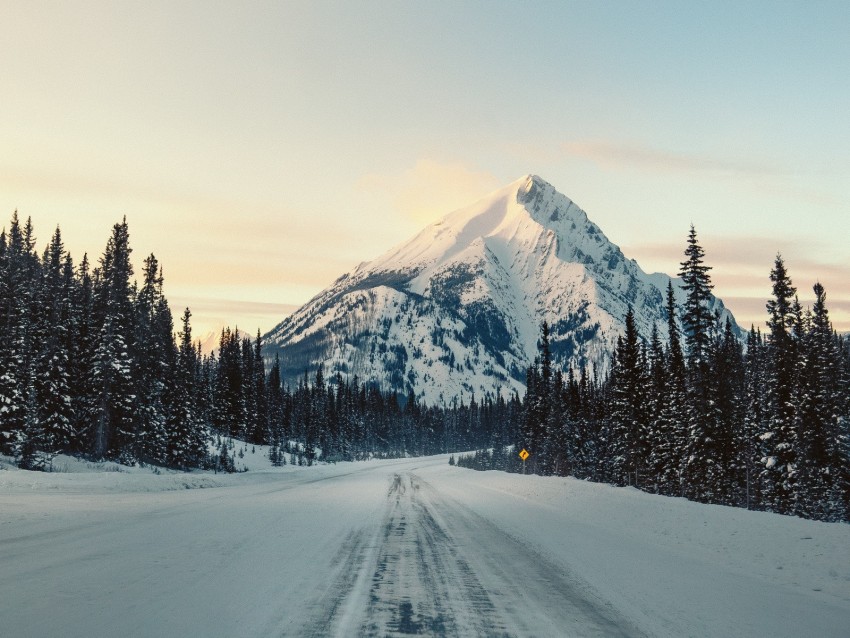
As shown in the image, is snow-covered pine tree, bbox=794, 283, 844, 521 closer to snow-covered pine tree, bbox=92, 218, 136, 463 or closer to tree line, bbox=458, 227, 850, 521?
tree line, bbox=458, 227, 850, 521

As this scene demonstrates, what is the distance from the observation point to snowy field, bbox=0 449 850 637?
6484mm

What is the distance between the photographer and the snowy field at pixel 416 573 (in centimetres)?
648

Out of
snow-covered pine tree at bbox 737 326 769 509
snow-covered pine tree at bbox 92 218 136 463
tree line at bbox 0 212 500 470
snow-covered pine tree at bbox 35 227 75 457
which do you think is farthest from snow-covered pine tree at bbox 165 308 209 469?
snow-covered pine tree at bbox 737 326 769 509

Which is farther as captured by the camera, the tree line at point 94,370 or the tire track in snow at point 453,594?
the tree line at point 94,370

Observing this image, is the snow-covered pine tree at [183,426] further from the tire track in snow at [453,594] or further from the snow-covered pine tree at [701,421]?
the tire track in snow at [453,594]

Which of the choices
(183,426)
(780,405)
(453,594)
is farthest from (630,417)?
(453,594)

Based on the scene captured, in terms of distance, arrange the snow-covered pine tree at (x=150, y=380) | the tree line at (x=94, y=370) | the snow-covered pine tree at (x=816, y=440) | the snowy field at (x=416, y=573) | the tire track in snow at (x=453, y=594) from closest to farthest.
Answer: the tire track in snow at (x=453, y=594) < the snowy field at (x=416, y=573) < the snow-covered pine tree at (x=816, y=440) < the tree line at (x=94, y=370) < the snow-covered pine tree at (x=150, y=380)

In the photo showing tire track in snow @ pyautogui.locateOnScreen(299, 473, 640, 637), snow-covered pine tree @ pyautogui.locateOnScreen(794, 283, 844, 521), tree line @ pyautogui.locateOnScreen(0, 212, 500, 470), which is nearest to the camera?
tire track in snow @ pyautogui.locateOnScreen(299, 473, 640, 637)

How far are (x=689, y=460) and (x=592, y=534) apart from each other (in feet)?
99.9

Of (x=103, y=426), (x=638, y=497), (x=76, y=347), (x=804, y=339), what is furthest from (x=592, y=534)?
(x=76, y=347)

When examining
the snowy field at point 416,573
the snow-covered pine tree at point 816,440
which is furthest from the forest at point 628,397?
the snowy field at point 416,573

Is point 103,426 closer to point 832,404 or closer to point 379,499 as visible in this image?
point 379,499

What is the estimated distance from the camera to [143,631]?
588 centimetres

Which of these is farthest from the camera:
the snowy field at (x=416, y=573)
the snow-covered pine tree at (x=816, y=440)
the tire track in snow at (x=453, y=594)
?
the snow-covered pine tree at (x=816, y=440)
